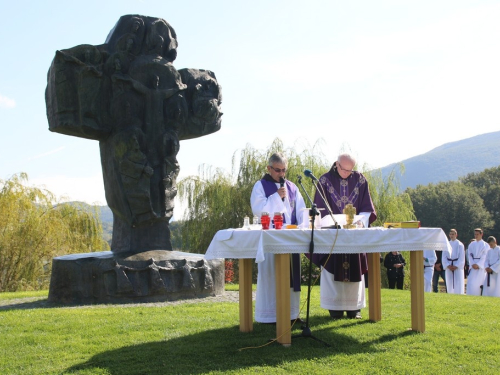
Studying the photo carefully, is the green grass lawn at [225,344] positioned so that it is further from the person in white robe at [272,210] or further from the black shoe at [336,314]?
the person in white robe at [272,210]

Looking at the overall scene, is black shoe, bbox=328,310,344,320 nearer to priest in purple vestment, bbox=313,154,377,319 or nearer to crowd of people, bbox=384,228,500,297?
priest in purple vestment, bbox=313,154,377,319

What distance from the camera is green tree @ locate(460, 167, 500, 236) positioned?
46.3 m

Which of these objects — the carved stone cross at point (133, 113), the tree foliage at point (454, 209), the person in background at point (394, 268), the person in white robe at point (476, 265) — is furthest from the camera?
the tree foliage at point (454, 209)

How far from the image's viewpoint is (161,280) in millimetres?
9414

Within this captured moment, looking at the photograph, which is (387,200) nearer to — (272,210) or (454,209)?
(272,210)

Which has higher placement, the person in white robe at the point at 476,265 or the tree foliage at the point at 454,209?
the tree foliage at the point at 454,209

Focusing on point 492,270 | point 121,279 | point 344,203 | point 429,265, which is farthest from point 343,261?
point 429,265

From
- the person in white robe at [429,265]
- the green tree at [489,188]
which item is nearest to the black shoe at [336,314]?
the person in white robe at [429,265]

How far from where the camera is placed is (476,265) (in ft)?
54.7

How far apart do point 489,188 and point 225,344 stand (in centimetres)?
4808

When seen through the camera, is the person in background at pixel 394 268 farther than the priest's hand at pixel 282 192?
Yes

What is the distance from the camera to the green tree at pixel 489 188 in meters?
46.3

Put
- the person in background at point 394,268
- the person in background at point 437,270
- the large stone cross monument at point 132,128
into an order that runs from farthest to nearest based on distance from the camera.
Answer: the person in background at point 437,270 < the person in background at point 394,268 < the large stone cross monument at point 132,128

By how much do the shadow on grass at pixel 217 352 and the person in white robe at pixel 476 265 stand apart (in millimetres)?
11467
